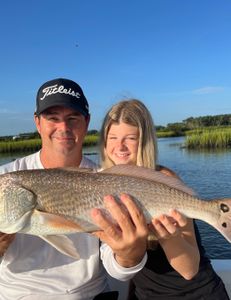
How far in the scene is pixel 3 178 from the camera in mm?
2652

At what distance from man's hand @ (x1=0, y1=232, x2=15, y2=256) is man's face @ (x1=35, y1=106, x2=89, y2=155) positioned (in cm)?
86

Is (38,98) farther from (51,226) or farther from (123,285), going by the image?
(123,285)

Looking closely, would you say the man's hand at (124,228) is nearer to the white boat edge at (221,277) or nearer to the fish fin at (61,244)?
the fish fin at (61,244)

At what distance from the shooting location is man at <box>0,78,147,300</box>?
2.65m

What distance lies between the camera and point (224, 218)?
8.41 ft

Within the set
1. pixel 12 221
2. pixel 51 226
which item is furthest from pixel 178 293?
pixel 12 221

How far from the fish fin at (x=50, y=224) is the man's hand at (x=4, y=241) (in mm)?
455

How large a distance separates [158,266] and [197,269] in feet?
1.09

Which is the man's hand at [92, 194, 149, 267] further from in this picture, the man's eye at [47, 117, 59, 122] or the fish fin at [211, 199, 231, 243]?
the man's eye at [47, 117, 59, 122]

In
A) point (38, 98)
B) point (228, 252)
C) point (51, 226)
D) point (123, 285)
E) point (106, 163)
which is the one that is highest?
point (38, 98)

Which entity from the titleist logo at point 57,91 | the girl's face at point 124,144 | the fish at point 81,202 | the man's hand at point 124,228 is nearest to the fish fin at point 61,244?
the fish at point 81,202

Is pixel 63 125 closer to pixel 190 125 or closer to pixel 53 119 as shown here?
pixel 53 119

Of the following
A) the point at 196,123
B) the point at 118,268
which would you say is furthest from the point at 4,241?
the point at 196,123

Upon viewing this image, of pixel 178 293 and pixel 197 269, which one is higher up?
pixel 197 269
